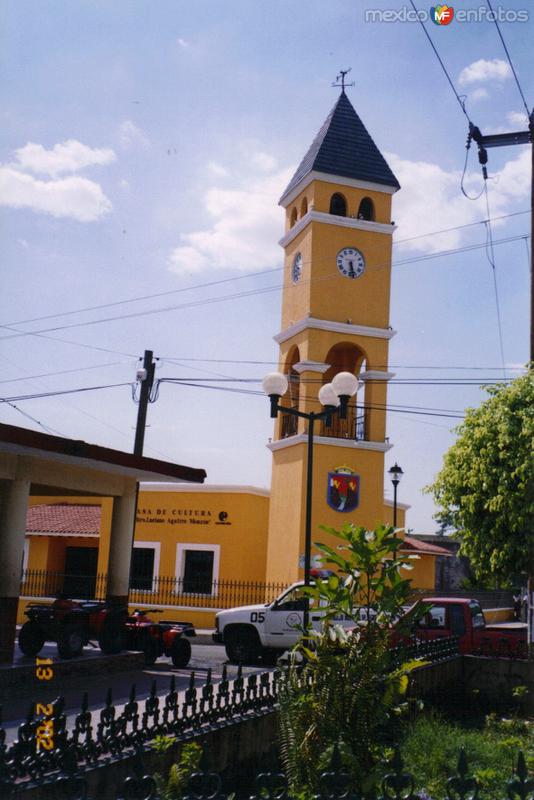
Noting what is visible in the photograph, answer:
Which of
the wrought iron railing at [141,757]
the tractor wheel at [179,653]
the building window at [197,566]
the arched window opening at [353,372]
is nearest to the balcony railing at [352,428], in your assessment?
the arched window opening at [353,372]

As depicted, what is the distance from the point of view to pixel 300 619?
60.2ft

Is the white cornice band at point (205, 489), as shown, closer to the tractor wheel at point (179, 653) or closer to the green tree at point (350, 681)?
the tractor wheel at point (179, 653)

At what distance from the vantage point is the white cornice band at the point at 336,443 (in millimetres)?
26484

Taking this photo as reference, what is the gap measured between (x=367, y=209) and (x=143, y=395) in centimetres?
1147

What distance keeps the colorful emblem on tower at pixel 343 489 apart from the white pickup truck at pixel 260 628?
7.64 metres

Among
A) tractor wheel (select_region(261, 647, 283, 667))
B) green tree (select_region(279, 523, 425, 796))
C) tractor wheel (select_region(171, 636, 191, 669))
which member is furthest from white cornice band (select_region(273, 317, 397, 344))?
green tree (select_region(279, 523, 425, 796))

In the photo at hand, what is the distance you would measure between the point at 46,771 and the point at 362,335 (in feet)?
77.7

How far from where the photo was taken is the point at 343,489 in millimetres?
26688

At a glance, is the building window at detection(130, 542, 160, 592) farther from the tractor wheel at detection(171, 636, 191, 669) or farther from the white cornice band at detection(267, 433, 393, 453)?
the tractor wheel at detection(171, 636, 191, 669)

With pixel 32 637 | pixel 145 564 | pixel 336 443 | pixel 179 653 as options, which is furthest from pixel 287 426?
pixel 32 637

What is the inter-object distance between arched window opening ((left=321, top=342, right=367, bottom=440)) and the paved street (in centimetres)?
1088

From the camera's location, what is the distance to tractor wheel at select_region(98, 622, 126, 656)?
49.6 ft

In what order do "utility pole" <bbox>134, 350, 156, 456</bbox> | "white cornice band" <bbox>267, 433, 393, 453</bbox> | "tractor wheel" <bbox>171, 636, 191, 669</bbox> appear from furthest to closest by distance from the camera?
"white cornice band" <bbox>267, 433, 393, 453</bbox> < "utility pole" <bbox>134, 350, 156, 456</bbox> < "tractor wheel" <bbox>171, 636, 191, 669</bbox>

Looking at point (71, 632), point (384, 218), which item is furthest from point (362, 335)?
point (71, 632)
